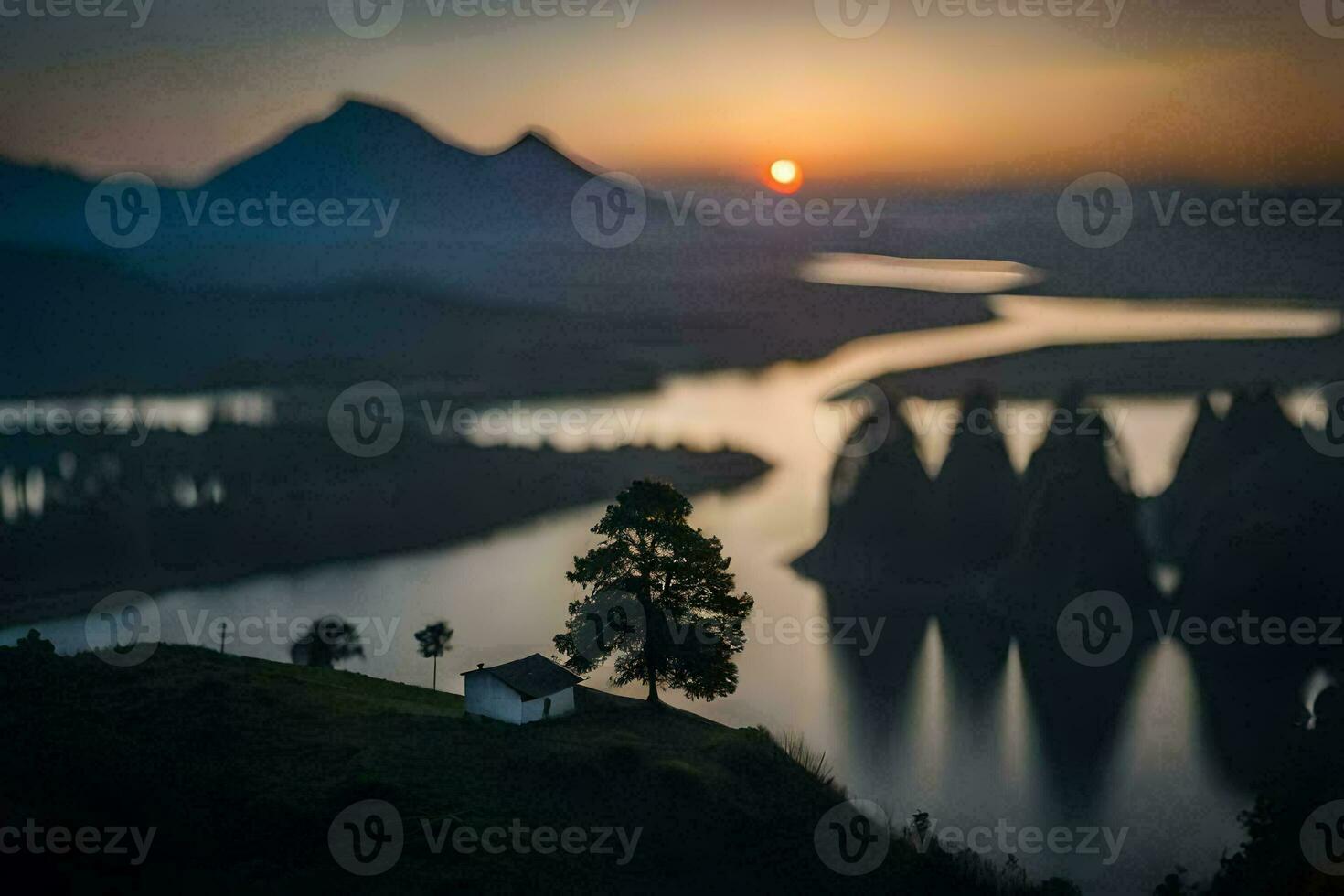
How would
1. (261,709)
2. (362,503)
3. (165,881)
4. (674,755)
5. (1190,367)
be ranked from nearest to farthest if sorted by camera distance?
(165,881)
(674,755)
(261,709)
(362,503)
(1190,367)

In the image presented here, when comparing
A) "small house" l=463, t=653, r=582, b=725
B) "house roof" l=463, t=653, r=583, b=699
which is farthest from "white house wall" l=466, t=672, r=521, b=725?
"house roof" l=463, t=653, r=583, b=699

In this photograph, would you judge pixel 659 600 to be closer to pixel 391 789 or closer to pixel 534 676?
pixel 534 676

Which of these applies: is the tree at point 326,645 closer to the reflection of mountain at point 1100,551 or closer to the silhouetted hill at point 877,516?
the reflection of mountain at point 1100,551

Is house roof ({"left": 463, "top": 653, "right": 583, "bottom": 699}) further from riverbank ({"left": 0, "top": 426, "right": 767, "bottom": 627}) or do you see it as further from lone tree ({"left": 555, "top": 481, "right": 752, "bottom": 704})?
riverbank ({"left": 0, "top": 426, "right": 767, "bottom": 627})

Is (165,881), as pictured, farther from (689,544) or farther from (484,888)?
(689,544)

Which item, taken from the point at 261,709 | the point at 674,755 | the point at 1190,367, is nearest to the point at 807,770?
the point at 674,755

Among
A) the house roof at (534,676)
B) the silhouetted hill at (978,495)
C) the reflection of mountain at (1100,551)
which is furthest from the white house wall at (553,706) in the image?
the silhouetted hill at (978,495)
